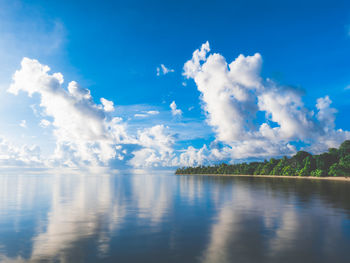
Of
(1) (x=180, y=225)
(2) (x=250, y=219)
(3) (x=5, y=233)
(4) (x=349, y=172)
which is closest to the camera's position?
(3) (x=5, y=233)

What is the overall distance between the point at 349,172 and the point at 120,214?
12442cm

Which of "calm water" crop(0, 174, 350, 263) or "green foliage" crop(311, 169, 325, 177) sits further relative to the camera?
"green foliage" crop(311, 169, 325, 177)

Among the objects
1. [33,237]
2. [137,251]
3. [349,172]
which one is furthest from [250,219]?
[349,172]

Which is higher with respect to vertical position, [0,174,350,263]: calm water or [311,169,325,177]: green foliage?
[0,174,350,263]: calm water

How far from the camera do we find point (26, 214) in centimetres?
2947

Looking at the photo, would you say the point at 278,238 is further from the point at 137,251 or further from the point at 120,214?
the point at 120,214

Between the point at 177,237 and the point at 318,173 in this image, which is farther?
the point at 318,173

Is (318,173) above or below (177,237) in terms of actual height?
below

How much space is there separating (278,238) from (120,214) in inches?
→ 694

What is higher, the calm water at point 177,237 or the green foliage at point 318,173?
the calm water at point 177,237

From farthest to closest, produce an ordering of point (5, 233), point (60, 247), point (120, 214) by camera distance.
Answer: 1. point (120, 214)
2. point (5, 233)
3. point (60, 247)

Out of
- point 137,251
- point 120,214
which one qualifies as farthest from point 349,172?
point 137,251

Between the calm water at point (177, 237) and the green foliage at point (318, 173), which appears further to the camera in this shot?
the green foliage at point (318, 173)

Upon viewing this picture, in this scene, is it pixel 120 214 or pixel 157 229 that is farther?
pixel 120 214
